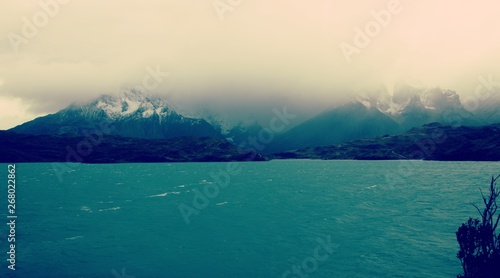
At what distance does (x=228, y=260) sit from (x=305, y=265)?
9971 mm

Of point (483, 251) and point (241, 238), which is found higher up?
point (483, 251)

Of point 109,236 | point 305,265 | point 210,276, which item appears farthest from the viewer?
point 109,236

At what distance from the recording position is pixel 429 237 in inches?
2307

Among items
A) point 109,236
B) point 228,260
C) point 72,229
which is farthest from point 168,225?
point 228,260

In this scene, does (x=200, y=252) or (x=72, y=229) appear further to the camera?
(x=72, y=229)

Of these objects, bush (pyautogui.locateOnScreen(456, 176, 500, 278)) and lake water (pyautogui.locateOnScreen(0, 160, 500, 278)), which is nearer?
bush (pyautogui.locateOnScreen(456, 176, 500, 278))

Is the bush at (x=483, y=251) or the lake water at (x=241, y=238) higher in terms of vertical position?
the bush at (x=483, y=251)

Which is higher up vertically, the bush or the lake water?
the bush

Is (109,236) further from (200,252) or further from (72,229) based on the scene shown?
(200,252)

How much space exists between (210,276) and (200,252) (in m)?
10.1

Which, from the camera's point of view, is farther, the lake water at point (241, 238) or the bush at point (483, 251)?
the lake water at point (241, 238)

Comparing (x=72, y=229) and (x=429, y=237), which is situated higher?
(x=72, y=229)

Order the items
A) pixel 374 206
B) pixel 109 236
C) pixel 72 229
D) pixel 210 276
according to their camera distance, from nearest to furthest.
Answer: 1. pixel 210 276
2. pixel 109 236
3. pixel 72 229
4. pixel 374 206

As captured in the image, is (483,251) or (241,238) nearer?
(483,251)
